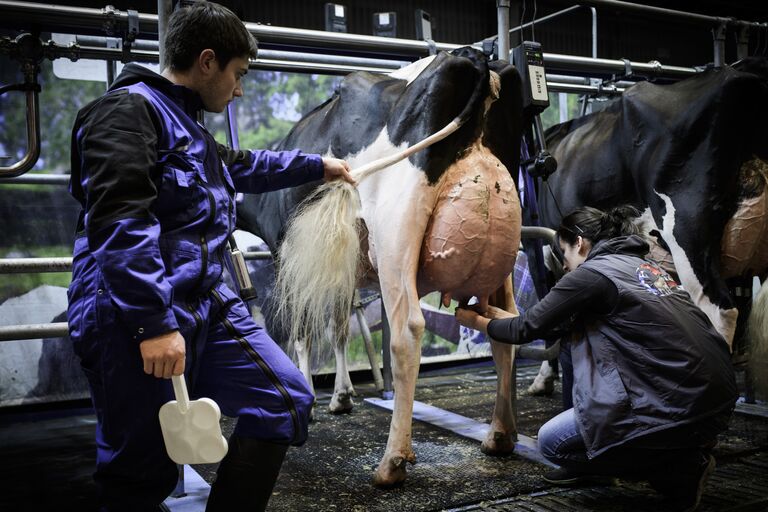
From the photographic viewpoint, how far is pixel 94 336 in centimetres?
160

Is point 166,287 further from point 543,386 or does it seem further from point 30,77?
point 543,386

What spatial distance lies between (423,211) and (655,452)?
1226 millimetres

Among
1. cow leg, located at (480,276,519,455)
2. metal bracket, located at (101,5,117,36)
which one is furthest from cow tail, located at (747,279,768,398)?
metal bracket, located at (101,5,117,36)

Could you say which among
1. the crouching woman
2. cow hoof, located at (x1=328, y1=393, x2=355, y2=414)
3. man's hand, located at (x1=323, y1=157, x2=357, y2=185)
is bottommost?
cow hoof, located at (x1=328, y1=393, x2=355, y2=414)

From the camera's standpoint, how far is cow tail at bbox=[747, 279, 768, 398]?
342 centimetres

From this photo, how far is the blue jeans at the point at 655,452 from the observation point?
2.35 m

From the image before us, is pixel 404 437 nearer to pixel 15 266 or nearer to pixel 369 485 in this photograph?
pixel 369 485

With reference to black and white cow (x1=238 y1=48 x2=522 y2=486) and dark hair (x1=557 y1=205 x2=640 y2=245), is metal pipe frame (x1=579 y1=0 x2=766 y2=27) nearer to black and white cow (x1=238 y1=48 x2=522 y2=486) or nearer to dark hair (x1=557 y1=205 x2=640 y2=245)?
black and white cow (x1=238 y1=48 x2=522 y2=486)

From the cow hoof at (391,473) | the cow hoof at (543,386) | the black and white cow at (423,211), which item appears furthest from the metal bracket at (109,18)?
the cow hoof at (543,386)

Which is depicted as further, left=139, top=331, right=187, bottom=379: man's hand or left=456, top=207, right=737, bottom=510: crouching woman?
left=456, top=207, right=737, bottom=510: crouching woman

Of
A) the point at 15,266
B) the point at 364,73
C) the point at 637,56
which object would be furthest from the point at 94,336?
the point at 637,56

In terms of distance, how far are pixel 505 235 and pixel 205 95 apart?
1.47 m

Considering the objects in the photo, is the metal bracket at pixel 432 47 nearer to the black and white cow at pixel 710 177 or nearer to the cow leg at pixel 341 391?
the black and white cow at pixel 710 177

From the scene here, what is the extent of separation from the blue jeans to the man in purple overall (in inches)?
48.2
